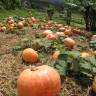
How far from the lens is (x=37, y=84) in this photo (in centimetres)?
402

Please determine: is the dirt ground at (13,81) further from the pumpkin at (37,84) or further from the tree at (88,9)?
the tree at (88,9)

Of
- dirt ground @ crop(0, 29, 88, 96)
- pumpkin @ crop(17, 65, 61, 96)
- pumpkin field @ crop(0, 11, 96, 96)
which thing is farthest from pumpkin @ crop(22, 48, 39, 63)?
pumpkin @ crop(17, 65, 61, 96)

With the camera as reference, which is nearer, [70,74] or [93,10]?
[70,74]

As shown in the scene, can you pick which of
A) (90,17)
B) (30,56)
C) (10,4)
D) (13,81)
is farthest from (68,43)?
(10,4)

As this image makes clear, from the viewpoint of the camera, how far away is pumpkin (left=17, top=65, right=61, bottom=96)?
401 cm

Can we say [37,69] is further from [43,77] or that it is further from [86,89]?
[86,89]

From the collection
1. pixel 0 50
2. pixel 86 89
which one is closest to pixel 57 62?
pixel 86 89

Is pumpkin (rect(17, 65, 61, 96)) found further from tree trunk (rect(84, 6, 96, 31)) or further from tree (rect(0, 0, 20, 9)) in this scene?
tree (rect(0, 0, 20, 9))

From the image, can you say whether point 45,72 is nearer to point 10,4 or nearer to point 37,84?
point 37,84

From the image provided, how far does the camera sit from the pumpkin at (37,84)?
4.01m

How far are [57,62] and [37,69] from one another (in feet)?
2.88

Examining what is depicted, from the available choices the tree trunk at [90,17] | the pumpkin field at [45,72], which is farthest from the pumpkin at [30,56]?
the tree trunk at [90,17]

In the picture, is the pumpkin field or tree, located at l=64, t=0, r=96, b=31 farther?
tree, located at l=64, t=0, r=96, b=31

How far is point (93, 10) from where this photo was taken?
1477 centimetres
